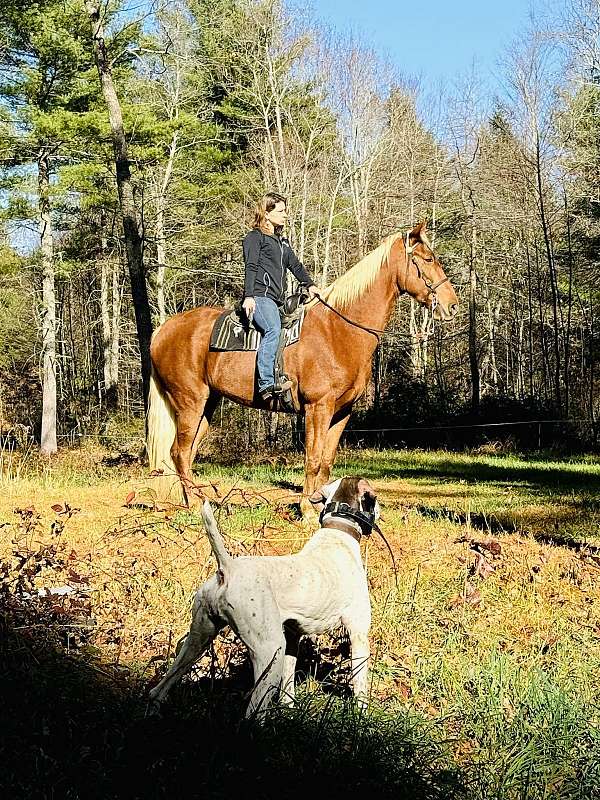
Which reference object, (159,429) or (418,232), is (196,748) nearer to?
(159,429)

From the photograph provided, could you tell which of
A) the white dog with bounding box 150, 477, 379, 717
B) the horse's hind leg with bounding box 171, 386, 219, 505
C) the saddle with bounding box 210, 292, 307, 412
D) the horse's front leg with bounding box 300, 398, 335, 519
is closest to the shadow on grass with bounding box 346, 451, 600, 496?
the horse's front leg with bounding box 300, 398, 335, 519

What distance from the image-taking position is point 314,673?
4.56 meters

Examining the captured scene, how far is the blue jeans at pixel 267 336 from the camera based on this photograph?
9289 mm

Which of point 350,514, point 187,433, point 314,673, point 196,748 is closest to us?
point 196,748

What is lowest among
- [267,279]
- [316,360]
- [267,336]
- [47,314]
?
[316,360]

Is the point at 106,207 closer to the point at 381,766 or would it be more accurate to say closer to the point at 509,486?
the point at 509,486

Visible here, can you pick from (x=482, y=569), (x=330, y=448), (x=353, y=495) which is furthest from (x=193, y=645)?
(x=330, y=448)

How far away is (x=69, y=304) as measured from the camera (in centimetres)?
3703

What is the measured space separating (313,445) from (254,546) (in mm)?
2714

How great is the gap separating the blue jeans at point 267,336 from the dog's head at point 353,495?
15.7 ft

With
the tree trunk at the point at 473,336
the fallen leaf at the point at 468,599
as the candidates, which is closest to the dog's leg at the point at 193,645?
the fallen leaf at the point at 468,599

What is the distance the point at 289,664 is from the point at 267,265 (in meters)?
5.94

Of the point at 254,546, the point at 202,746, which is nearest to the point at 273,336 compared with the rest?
the point at 254,546

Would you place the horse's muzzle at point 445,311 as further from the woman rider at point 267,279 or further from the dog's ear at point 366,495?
the dog's ear at point 366,495
